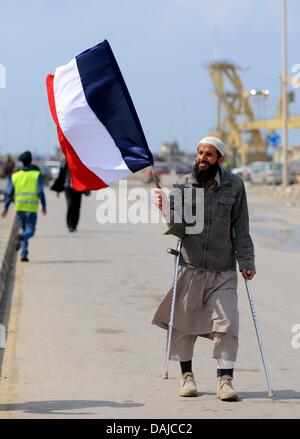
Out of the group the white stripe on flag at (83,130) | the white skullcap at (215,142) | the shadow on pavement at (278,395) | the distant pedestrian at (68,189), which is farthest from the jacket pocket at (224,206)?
the distant pedestrian at (68,189)

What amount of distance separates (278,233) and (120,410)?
19.1 metres

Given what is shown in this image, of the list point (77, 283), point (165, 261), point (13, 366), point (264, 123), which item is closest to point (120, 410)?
point (13, 366)

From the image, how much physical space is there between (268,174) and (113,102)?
2496 inches

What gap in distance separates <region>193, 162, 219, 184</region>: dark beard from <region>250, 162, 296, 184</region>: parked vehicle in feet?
198

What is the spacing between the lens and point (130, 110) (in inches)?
363

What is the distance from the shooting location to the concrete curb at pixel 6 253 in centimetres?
1641

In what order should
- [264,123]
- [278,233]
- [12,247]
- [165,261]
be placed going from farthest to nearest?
1. [264,123]
2. [278,233]
3. [12,247]
4. [165,261]

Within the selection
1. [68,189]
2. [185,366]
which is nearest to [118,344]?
[185,366]

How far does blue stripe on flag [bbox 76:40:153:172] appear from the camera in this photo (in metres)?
9.12

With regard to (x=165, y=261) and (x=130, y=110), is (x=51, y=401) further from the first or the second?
(x=165, y=261)

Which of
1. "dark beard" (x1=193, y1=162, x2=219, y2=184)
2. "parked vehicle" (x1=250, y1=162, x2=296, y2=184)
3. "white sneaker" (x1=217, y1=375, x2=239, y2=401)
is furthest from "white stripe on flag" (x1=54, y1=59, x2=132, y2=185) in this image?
"parked vehicle" (x1=250, y1=162, x2=296, y2=184)

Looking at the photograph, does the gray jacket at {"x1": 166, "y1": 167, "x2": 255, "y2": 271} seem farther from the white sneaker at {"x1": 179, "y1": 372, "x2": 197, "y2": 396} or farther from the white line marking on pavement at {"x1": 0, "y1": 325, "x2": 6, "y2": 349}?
the white line marking on pavement at {"x1": 0, "y1": 325, "x2": 6, "y2": 349}

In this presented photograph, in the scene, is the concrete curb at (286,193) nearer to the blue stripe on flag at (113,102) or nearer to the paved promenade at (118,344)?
the paved promenade at (118,344)

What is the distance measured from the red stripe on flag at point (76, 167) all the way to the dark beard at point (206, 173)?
799 mm
